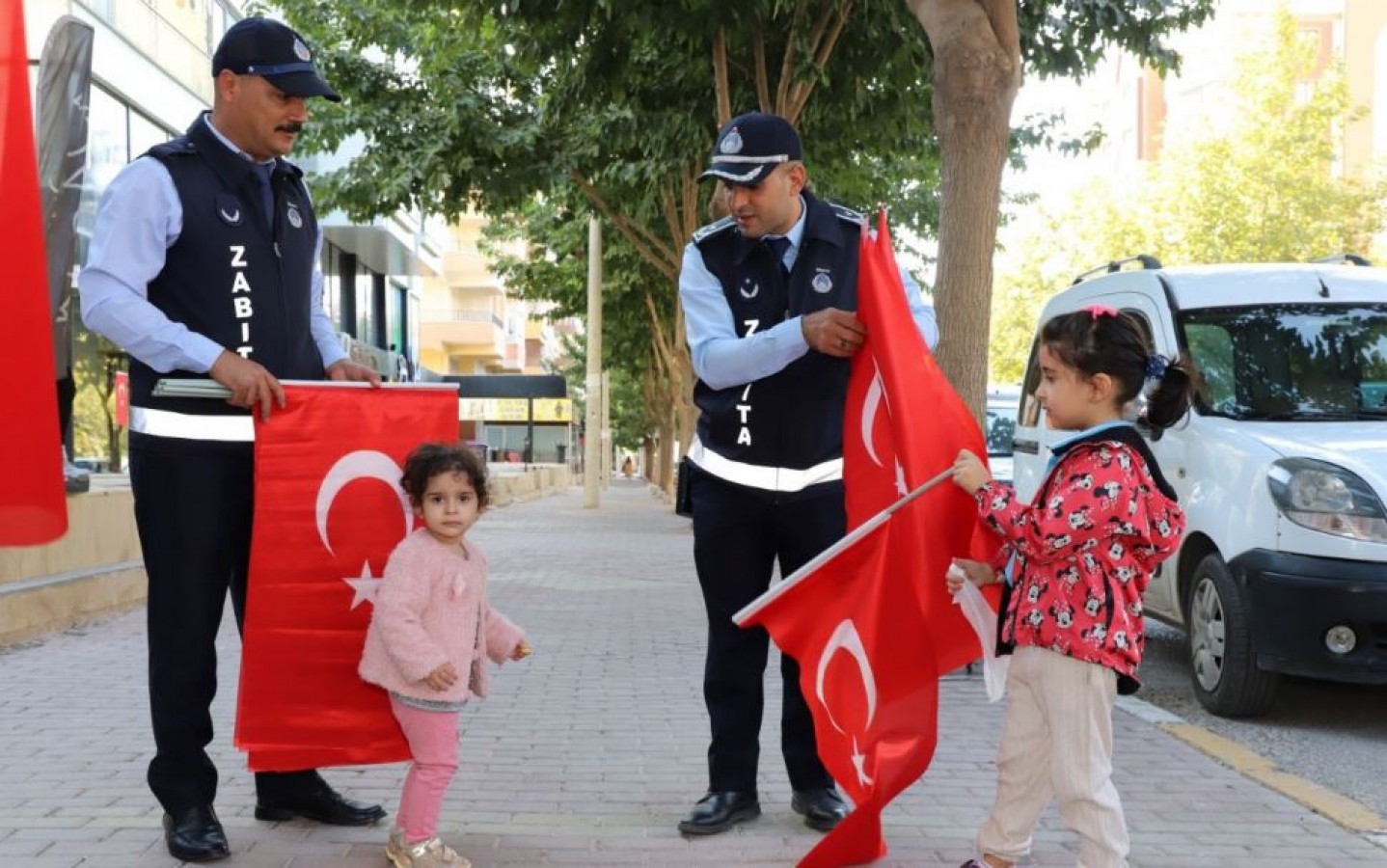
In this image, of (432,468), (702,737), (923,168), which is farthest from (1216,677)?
(923,168)

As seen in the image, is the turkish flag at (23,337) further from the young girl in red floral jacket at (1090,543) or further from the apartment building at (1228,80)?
the apartment building at (1228,80)

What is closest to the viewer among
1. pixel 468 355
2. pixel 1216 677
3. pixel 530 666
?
pixel 1216 677

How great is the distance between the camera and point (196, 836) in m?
4.26

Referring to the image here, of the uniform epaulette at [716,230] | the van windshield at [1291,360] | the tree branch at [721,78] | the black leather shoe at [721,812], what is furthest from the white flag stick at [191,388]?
the tree branch at [721,78]

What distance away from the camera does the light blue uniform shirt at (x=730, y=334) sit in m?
4.30

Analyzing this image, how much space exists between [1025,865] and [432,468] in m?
1.95

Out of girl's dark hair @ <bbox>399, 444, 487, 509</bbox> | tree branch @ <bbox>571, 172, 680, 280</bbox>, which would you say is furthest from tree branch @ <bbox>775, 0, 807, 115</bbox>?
girl's dark hair @ <bbox>399, 444, 487, 509</bbox>

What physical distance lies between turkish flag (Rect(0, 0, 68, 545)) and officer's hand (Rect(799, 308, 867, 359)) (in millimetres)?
2471

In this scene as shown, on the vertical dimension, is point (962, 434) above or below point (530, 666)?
above

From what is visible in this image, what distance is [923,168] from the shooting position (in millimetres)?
21391

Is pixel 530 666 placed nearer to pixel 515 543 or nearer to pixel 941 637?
pixel 941 637

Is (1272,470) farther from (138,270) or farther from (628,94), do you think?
(628,94)

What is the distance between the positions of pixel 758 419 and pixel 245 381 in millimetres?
1416

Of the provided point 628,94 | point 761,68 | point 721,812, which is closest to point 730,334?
point 721,812
